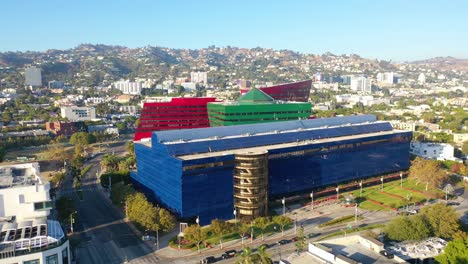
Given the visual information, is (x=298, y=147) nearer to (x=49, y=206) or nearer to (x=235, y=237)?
(x=235, y=237)

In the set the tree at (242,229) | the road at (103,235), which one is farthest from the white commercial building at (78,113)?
the tree at (242,229)

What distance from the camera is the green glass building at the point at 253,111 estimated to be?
337 ft

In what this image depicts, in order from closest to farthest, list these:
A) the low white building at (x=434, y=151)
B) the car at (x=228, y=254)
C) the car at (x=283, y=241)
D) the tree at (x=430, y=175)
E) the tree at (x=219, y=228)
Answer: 1. the car at (x=228, y=254)
2. the tree at (x=219, y=228)
3. the car at (x=283, y=241)
4. the tree at (x=430, y=175)
5. the low white building at (x=434, y=151)

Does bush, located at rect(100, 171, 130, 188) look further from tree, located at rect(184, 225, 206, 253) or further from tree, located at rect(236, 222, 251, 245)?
tree, located at rect(236, 222, 251, 245)

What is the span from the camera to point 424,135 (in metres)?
133

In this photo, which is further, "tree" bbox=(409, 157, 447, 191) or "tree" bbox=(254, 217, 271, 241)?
"tree" bbox=(409, 157, 447, 191)

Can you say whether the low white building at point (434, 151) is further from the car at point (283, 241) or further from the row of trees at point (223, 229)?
the car at point (283, 241)

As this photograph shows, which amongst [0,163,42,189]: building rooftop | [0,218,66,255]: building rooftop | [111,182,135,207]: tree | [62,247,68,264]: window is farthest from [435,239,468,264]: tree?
[0,163,42,189]: building rooftop

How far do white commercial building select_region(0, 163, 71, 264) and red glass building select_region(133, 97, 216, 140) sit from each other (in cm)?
5315

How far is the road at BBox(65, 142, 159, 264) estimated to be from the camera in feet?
172

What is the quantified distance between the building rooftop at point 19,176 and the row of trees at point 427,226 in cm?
4471

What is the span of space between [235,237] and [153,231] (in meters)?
12.2

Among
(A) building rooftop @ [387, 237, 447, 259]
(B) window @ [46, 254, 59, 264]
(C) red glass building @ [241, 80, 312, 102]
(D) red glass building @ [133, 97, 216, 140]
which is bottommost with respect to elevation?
(A) building rooftop @ [387, 237, 447, 259]

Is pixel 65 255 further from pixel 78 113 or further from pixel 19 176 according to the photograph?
pixel 78 113
